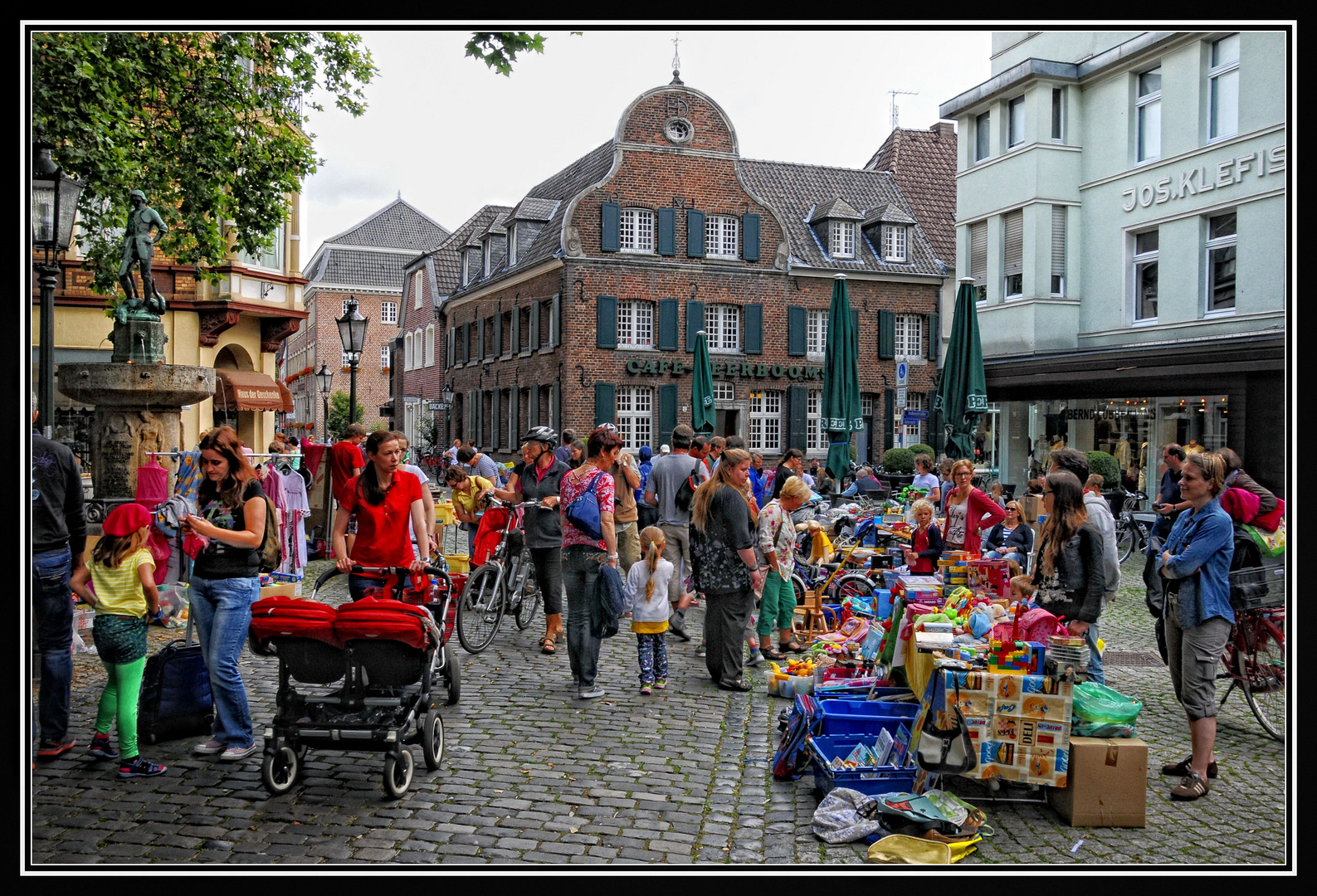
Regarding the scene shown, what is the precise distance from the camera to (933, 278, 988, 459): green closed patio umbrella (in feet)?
48.6

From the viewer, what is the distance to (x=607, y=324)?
32438 mm

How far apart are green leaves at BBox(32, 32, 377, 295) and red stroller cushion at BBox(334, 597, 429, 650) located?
23.0 feet

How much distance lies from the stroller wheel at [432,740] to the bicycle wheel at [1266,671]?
16.5 feet

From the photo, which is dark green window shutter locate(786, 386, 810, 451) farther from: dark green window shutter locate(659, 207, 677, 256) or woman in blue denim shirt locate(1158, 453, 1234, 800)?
woman in blue denim shirt locate(1158, 453, 1234, 800)

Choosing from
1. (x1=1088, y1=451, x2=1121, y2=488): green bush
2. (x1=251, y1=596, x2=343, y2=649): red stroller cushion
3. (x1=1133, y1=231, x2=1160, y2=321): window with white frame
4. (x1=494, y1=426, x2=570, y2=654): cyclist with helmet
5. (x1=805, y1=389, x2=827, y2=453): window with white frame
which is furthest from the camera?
(x1=805, y1=389, x2=827, y2=453): window with white frame

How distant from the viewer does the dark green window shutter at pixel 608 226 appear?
107 ft

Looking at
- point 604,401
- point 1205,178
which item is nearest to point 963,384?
point 1205,178

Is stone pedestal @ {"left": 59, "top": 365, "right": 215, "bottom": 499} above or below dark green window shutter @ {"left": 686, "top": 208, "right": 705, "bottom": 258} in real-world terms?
below

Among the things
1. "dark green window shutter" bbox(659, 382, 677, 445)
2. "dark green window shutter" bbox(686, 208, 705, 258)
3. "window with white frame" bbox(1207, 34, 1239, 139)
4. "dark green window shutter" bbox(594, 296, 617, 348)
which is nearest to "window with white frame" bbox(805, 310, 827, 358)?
"dark green window shutter" bbox(686, 208, 705, 258)

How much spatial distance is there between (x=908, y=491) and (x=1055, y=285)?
1066 cm

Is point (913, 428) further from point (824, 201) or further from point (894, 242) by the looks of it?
point (824, 201)
